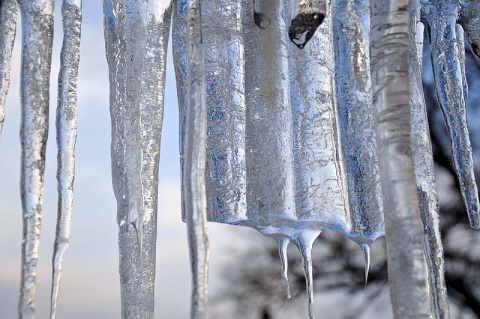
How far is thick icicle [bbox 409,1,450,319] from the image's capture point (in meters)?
1.19

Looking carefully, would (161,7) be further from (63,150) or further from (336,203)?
(336,203)

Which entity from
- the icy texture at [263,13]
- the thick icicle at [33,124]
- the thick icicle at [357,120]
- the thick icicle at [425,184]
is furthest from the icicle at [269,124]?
the thick icicle at [33,124]

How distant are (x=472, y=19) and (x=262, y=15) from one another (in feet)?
1.58

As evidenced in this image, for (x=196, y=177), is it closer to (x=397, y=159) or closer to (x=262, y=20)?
(x=397, y=159)

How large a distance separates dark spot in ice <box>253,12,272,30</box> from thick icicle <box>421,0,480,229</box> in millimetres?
379

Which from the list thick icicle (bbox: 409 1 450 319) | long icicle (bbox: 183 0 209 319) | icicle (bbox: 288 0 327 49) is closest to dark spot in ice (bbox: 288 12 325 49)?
icicle (bbox: 288 0 327 49)

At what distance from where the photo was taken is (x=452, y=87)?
1334 millimetres

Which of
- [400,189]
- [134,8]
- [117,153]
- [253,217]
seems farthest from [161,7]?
[400,189]

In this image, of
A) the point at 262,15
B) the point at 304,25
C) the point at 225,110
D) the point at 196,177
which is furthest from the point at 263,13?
the point at 196,177

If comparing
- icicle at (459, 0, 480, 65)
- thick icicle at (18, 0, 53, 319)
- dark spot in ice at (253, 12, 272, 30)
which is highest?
icicle at (459, 0, 480, 65)

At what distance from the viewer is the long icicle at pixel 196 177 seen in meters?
0.76

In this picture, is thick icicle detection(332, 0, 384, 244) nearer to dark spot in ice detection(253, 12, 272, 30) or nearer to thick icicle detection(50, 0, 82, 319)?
dark spot in ice detection(253, 12, 272, 30)

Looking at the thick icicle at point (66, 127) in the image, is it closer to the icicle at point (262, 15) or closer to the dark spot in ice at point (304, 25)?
the icicle at point (262, 15)

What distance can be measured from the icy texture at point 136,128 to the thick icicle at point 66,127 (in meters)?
0.07
